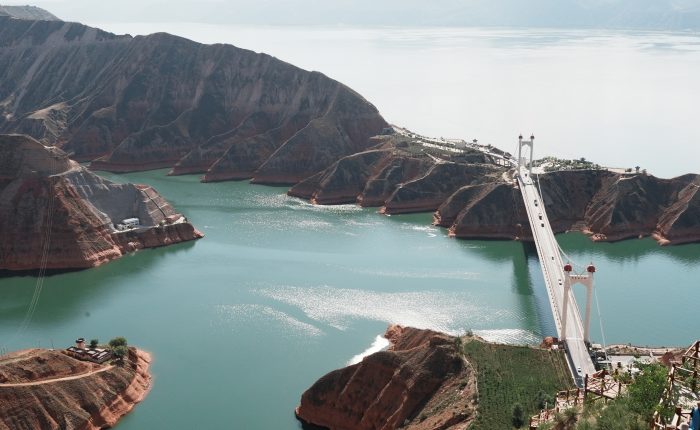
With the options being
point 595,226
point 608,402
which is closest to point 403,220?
point 595,226

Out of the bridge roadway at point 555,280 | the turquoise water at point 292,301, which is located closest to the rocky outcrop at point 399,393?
the turquoise water at point 292,301

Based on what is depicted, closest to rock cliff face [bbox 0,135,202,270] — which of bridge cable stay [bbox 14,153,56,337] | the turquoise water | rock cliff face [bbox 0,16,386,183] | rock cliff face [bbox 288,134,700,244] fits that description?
bridge cable stay [bbox 14,153,56,337]

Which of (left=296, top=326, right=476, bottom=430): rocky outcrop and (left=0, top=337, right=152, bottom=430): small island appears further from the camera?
(left=0, top=337, right=152, bottom=430): small island

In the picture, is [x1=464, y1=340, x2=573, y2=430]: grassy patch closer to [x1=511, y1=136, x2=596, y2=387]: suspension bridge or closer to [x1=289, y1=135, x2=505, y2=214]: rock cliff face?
[x1=511, y1=136, x2=596, y2=387]: suspension bridge

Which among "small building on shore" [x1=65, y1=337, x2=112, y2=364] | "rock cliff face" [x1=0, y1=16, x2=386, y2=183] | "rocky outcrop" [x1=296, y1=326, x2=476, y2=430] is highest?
"rock cliff face" [x1=0, y1=16, x2=386, y2=183]

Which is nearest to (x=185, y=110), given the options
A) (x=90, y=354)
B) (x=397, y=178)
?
(x=397, y=178)

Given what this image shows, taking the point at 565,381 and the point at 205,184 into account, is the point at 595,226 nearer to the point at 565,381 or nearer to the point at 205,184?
the point at 565,381
